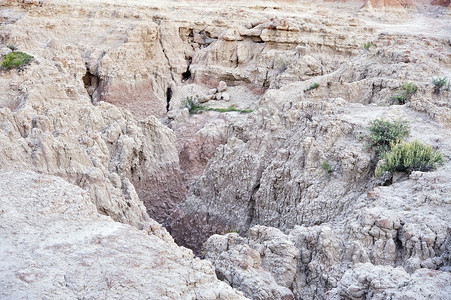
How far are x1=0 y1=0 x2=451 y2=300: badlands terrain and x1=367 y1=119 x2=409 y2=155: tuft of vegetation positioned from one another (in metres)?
0.24

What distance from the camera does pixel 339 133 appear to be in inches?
431

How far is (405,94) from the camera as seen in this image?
44.4 feet

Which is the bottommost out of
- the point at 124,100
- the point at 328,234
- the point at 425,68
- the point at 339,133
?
the point at 124,100

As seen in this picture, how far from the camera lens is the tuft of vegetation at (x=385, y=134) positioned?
Result: 1017cm

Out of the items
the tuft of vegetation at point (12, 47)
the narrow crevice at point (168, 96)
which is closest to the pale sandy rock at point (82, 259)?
the tuft of vegetation at point (12, 47)

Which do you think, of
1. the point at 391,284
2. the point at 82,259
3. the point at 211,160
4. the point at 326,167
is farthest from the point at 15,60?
the point at 391,284

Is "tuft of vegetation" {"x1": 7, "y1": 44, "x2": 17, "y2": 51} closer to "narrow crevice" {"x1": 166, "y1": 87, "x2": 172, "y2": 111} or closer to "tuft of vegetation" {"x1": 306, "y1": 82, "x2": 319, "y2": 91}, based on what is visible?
"narrow crevice" {"x1": 166, "y1": 87, "x2": 172, "y2": 111}

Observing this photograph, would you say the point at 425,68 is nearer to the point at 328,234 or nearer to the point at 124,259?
the point at 328,234

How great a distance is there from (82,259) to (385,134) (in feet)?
22.6

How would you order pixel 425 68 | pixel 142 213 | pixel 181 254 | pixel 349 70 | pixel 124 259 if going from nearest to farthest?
1. pixel 124 259
2. pixel 181 254
3. pixel 142 213
4. pixel 425 68
5. pixel 349 70

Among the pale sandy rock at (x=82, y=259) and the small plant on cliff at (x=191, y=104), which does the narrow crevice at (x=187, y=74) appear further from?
the pale sandy rock at (x=82, y=259)

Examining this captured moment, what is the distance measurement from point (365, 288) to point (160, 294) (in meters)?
2.65

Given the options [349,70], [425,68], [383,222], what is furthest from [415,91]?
[383,222]

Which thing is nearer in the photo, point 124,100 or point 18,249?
point 18,249
